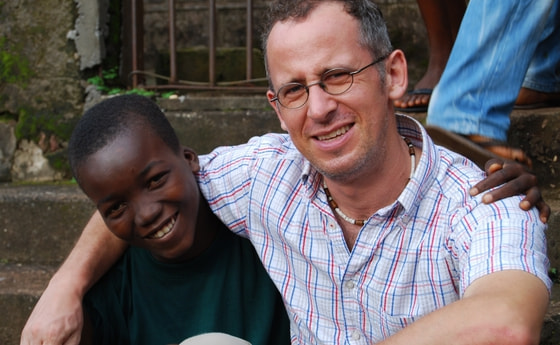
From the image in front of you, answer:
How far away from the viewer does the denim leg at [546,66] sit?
2750 mm

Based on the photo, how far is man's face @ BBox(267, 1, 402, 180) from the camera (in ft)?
5.61

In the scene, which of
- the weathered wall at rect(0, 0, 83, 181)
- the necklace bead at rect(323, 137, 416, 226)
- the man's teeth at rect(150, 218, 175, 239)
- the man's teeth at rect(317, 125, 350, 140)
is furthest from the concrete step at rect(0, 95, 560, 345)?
the man's teeth at rect(317, 125, 350, 140)

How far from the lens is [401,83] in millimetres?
1836

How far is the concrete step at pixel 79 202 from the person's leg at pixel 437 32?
1.41 feet

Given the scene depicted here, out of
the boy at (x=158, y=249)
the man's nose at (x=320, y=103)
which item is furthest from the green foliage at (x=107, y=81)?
the man's nose at (x=320, y=103)

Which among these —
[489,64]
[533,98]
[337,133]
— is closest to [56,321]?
[337,133]

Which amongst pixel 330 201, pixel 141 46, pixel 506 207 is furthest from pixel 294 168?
pixel 141 46

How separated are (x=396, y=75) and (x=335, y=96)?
0.23 metres

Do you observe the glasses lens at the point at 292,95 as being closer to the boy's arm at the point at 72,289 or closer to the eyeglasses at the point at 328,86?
the eyeglasses at the point at 328,86

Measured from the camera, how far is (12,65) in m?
3.55

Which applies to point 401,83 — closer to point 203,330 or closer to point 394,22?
point 203,330

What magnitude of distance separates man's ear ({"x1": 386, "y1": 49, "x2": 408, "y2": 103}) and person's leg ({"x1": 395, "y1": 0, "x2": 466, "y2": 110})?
105cm

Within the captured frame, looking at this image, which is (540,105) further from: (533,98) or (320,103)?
(320,103)

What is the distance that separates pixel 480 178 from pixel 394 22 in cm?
399
